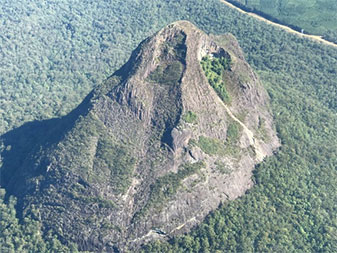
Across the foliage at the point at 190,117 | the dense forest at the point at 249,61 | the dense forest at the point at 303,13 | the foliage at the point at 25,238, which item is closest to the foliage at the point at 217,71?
the foliage at the point at 190,117

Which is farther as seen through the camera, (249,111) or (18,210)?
(249,111)

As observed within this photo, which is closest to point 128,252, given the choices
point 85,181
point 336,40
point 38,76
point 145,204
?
Answer: point 145,204

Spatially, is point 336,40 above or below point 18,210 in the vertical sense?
above

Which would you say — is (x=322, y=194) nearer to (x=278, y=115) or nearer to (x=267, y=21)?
(x=278, y=115)

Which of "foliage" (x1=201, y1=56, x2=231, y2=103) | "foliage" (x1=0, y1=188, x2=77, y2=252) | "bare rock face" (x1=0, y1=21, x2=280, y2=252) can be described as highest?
"foliage" (x1=201, y1=56, x2=231, y2=103)

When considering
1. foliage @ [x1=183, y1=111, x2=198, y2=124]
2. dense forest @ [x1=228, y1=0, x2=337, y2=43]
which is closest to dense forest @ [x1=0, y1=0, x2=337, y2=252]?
dense forest @ [x1=228, y1=0, x2=337, y2=43]

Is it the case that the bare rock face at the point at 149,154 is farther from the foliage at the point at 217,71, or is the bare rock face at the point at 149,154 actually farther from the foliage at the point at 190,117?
the foliage at the point at 217,71

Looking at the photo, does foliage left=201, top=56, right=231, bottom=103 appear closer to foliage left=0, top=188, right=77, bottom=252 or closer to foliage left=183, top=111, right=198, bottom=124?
foliage left=183, top=111, right=198, bottom=124
